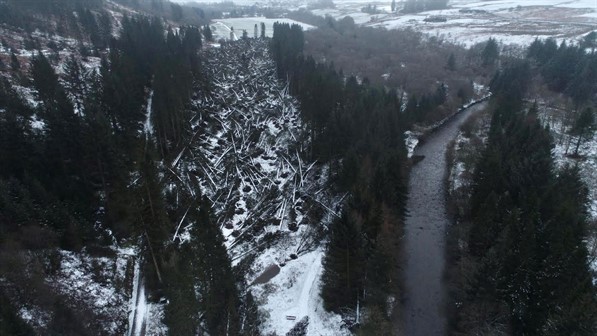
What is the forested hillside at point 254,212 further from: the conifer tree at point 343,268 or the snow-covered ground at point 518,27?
the snow-covered ground at point 518,27

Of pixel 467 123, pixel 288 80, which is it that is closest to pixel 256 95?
pixel 288 80

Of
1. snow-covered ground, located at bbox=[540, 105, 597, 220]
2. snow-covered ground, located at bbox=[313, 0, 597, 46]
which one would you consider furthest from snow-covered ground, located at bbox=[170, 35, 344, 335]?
snow-covered ground, located at bbox=[313, 0, 597, 46]

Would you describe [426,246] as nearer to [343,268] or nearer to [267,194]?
[343,268]

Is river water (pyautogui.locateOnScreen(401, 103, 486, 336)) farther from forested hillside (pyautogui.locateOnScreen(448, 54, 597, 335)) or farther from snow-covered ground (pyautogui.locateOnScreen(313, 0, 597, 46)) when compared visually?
snow-covered ground (pyautogui.locateOnScreen(313, 0, 597, 46))

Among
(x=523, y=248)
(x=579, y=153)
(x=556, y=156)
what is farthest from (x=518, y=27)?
(x=523, y=248)

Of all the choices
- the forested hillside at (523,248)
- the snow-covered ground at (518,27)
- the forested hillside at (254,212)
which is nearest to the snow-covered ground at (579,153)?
the forested hillside at (254,212)

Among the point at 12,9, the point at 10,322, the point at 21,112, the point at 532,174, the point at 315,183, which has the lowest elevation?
the point at 315,183

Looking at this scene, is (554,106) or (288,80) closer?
(554,106)

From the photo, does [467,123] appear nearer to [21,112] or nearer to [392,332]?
[392,332]
